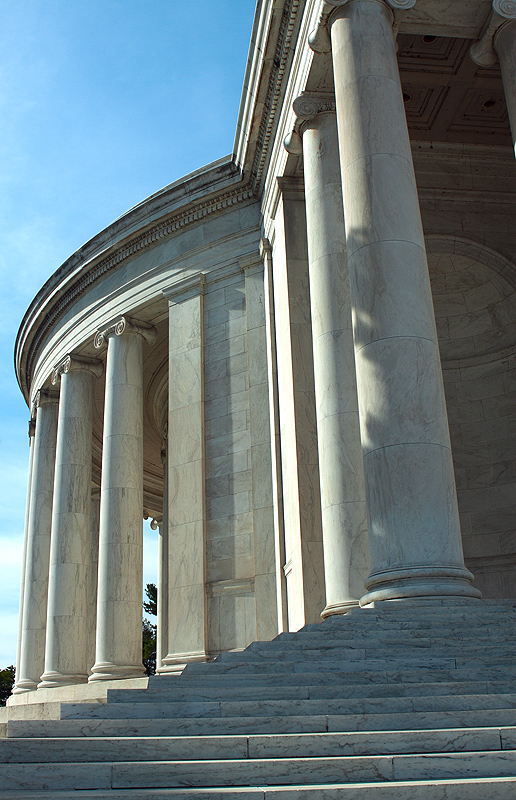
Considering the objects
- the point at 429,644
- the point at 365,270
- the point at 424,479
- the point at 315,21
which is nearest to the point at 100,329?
the point at 315,21

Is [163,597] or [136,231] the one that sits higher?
[136,231]

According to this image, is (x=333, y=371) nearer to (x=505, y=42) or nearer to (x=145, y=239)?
(x=505, y=42)

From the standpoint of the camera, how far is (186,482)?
78.2m

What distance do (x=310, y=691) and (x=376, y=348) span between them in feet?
65.2

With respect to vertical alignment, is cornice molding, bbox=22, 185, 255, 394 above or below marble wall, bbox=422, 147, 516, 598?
above

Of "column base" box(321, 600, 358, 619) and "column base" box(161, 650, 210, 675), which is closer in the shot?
"column base" box(321, 600, 358, 619)

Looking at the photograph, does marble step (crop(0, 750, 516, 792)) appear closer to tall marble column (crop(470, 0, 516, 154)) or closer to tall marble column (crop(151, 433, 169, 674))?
tall marble column (crop(470, 0, 516, 154))

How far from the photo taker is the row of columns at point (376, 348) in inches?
1586

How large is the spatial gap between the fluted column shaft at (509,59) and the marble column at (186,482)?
40.2 meters

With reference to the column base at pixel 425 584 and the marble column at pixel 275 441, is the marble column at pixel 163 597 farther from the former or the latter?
the column base at pixel 425 584

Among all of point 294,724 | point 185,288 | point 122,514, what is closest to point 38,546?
point 122,514

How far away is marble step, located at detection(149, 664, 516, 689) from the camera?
99.7ft

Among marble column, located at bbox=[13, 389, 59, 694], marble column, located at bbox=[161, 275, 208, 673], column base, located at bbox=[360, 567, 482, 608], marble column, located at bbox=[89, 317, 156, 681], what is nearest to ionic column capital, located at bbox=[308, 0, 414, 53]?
marble column, located at bbox=[161, 275, 208, 673]

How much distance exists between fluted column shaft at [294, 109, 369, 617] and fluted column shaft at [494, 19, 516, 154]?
1307 centimetres
